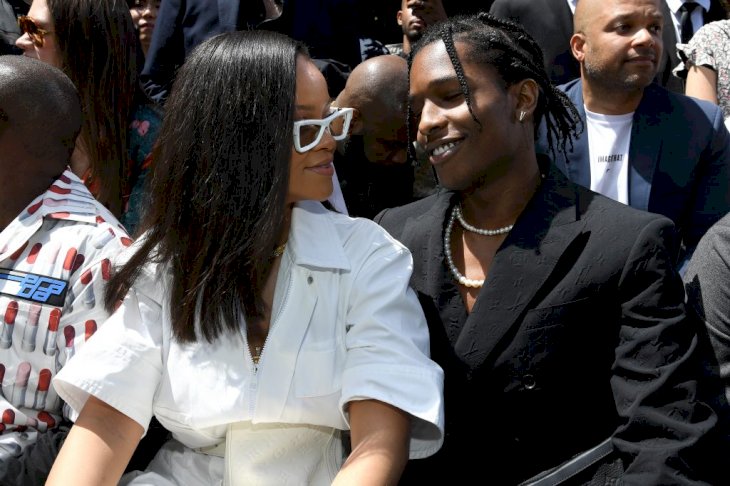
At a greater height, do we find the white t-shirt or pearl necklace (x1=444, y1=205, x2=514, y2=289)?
pearl necklace (x1=444, y1=205, x2=514, y2=289)

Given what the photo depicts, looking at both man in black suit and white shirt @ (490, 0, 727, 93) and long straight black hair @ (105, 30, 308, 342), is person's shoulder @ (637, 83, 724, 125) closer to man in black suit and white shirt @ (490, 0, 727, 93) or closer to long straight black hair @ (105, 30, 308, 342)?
man in black suit and white shirt @ (490, 0, 727, 93)

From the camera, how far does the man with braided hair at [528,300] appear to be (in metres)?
2.43

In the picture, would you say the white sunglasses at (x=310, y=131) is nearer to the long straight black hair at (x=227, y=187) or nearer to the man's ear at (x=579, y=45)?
the long straight black hair at (x=227, y=187)

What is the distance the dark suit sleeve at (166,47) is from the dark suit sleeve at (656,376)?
114 inches

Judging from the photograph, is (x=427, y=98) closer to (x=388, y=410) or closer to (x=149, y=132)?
(x=388, y=410)

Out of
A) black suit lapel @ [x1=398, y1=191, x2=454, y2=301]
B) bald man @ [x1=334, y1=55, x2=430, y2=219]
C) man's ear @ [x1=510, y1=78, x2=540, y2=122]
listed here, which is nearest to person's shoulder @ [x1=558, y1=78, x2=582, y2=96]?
bald man @ [x1=334, y1=55, x2=430, y2=219]

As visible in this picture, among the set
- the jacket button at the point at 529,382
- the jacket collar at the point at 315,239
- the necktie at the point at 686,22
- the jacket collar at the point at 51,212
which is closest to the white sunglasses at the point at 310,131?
the jacket collar at the point at 315,239

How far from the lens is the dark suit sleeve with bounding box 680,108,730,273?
3498mm

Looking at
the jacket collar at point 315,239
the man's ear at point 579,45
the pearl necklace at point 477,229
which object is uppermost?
the jacket collar at point 315,239

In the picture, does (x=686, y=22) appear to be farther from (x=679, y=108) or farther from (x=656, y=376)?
(x=656, y=376)

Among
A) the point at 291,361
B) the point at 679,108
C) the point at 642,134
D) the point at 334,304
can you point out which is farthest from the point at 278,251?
the point at 679,108

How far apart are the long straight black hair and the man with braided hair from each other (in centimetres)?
51

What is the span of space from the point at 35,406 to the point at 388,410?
0.99m

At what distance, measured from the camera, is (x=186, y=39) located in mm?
4809
